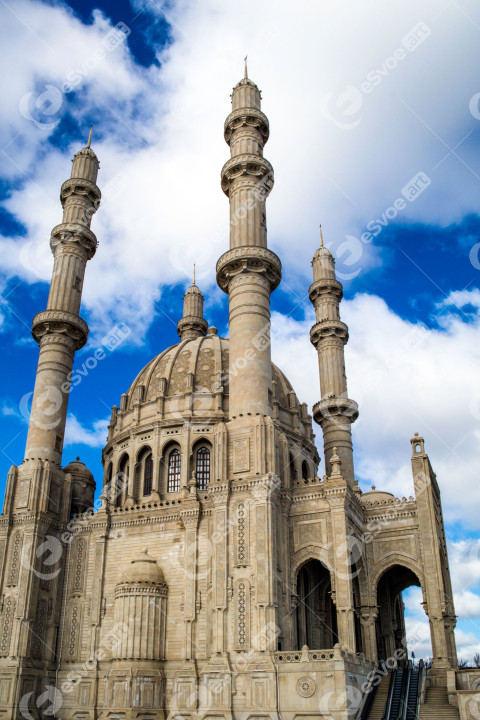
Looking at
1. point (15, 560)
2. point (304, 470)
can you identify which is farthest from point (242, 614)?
point (304, 470)

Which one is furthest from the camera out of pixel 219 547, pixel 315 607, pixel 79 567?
pixel 315 607

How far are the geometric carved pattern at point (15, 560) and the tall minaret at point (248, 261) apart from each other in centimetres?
1268

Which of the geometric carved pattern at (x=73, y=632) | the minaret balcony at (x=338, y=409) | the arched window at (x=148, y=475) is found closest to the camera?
the geometric carved pattern at (x=73, y=632)

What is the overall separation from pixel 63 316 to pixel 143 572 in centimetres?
1584

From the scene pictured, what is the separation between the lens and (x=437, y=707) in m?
24.6

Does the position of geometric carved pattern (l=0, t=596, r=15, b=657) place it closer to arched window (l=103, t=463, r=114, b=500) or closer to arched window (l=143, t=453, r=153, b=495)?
arched window (l=103, t=463, r=114, b=500)

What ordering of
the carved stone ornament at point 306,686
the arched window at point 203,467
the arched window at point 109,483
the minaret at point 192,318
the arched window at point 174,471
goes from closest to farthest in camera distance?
1. the carved stone ornament at point 306,686
2. the arched window at point 203,467
3. the arched window at point 174,471
4. the arched window at point 109,483
5. the minaret at point 192,318

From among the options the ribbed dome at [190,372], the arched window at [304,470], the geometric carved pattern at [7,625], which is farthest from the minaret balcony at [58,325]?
the arched window at [304,470]

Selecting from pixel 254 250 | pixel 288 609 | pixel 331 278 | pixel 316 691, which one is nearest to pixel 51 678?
pixel 288 609

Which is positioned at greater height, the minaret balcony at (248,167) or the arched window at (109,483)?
the minaret balcony at (248,167)

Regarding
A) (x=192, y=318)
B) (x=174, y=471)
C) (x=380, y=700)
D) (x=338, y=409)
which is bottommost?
(x=380, y=700)

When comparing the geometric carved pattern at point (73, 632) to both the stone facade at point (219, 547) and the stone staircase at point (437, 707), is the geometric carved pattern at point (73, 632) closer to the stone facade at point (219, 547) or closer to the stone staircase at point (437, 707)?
the stone facade at point (219, 547)

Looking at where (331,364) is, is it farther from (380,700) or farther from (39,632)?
(39,632)

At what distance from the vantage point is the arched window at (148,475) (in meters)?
39.4
